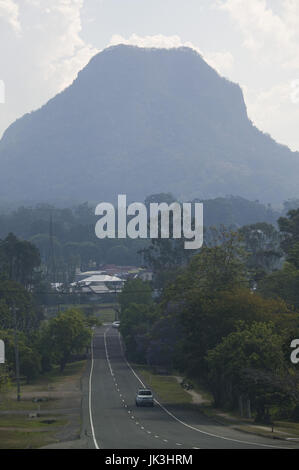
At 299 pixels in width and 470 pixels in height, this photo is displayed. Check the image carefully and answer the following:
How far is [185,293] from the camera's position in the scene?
8056 cm

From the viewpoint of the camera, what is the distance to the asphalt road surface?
133 ft

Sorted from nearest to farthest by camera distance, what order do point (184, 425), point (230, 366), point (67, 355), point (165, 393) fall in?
point (184, 425)
point (230, 366)
point (165, 393)
point (67, 355)

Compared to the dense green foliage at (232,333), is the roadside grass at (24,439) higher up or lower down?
lower down

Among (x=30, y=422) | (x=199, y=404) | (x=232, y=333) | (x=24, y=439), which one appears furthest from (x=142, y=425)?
(x=199, y=404)

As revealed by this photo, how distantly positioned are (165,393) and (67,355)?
2477 centimetres

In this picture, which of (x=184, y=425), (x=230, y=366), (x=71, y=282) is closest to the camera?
(x=184, y=425)

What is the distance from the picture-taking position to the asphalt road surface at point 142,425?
40.6 meters

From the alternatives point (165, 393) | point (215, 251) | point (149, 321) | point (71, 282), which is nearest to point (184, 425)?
point (165, 393)

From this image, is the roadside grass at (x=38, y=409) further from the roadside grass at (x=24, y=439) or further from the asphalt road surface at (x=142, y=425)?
the asphalt road surface at (x=142, y=425)

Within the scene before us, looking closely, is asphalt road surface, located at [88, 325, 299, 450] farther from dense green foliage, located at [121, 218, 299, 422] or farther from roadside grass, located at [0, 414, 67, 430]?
dense green foliage, located at [121, 218, 299, 422]

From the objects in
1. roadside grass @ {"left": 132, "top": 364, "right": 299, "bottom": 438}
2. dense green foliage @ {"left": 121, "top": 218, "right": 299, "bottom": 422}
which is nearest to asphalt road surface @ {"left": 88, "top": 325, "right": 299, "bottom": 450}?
roadside grass @ {"left": 132, "top": 364, "right": 299, "bottom": 438}

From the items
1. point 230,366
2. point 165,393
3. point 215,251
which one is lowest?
point 165,393

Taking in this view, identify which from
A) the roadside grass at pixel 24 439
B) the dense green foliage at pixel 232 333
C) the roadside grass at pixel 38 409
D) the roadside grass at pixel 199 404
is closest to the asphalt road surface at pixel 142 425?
the roadside grass at pixel 199 404

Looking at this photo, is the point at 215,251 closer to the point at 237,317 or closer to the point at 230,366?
the point at 237,317
